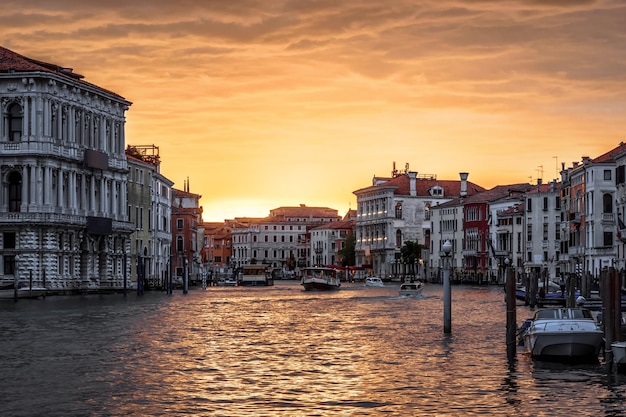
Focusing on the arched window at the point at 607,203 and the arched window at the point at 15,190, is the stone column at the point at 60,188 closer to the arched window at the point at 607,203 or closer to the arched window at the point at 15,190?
the arched window at the point at 15,190

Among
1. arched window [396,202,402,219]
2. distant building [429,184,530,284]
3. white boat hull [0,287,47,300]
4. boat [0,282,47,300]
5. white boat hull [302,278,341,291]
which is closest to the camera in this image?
white boat hull [0,287,47,300]

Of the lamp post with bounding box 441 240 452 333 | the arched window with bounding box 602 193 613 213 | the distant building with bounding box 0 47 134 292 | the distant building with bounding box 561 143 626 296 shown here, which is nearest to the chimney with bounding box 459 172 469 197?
the distant building with bounding box 561 143 626 296

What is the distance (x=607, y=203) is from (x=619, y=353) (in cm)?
6513

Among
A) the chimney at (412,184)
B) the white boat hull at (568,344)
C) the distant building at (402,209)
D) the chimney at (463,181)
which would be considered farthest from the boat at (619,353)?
the chimney at (412,184)

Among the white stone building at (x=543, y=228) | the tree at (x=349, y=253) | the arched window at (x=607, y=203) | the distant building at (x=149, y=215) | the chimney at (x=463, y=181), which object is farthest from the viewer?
the tree at (x=349, y=253)

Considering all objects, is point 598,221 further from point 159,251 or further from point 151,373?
point 151,373

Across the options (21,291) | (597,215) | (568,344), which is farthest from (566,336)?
(597,215)

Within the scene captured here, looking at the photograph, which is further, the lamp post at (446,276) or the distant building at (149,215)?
the distant building at (149,215)

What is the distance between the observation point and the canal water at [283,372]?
23359 mm

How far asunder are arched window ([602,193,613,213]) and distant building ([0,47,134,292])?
34.3 metres

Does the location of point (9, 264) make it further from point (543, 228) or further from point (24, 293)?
point (543, 228)

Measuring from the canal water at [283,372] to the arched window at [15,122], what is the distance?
30.4 m

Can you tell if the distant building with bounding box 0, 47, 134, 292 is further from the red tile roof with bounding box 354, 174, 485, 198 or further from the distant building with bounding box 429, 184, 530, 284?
the red tile roof with bounding box 354, 174, 485, 198

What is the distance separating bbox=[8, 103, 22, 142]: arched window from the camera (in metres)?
76.4
